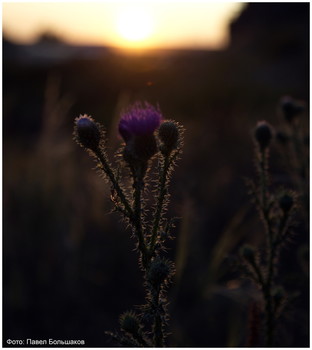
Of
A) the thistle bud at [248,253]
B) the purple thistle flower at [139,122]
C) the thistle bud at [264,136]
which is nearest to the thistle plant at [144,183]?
the purple thistle flower at [139,122]

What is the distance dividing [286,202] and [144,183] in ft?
1.97

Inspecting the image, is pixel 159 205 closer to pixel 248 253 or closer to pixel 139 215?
pixel 139 215

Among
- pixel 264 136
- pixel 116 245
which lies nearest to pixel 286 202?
pixel 264 136

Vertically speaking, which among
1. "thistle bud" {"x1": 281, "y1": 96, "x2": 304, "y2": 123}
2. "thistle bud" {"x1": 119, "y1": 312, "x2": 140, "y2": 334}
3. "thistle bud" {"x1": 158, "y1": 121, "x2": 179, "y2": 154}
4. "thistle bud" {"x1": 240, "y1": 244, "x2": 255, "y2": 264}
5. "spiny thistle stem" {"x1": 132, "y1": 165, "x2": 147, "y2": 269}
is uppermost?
"thistle bud" {"x1": 281, "y1": 96, "x2": 304, "y2": 123}

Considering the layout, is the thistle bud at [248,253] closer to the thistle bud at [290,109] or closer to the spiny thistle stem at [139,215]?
the spiny thistle stem at [139,215]

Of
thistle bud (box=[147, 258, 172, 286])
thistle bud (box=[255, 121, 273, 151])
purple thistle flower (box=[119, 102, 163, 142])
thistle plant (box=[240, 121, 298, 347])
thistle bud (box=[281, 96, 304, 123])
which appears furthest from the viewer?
thistle bud (box=[281, 96, 304, 123])

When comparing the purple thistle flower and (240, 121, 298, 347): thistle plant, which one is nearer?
the purple thistle flower


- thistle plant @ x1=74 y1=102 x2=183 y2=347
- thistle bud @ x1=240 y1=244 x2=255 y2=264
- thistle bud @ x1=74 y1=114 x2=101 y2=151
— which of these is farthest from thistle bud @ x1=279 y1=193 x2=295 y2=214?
thistle bud @ x1=74 y1=114 x2=101 y2=151

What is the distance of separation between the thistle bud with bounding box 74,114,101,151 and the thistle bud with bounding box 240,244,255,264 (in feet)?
2.40

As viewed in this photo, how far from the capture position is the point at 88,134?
4.86ft

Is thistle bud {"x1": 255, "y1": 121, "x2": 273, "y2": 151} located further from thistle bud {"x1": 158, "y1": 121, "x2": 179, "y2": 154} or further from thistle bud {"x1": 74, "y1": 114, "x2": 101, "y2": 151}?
thistle bud {"x1": 74, "y1": 114, "x2": 101, "y2": 151}

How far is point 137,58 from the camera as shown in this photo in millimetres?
17469

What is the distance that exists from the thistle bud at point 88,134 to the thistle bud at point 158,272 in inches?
16.7

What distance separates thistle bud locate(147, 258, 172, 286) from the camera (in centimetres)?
132
